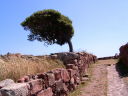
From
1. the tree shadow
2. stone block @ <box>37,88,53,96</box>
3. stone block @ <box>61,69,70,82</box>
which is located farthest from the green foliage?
stone block @ <box>37,88,53,96</box>

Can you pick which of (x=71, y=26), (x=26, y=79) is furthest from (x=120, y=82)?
(x=71, y=26)

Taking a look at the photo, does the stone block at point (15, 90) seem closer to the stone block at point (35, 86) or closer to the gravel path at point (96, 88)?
the stone block at point (35, 86)

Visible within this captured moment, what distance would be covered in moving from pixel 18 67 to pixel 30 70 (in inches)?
27.3

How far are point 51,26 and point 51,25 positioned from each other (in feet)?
0.35

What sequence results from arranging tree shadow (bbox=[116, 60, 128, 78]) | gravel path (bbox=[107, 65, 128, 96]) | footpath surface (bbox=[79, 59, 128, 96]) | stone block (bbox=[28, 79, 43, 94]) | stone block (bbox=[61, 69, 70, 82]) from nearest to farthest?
stone block (bbox=[28, 79, 43, 94]) → stone block (bbox=[61, 69, 70, 82]) → gravel path (bbox=[107, 65, 128, 96]) → footpath surface (bbox=[79, 59, 128, 96]) → tree shadow (bbox=[116, 60, 128, 78])

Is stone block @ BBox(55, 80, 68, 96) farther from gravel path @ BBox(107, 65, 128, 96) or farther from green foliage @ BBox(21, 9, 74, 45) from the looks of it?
green foliage @ BBox(21, 9, 74, 45)

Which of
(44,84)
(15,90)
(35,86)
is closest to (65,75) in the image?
(44,84)

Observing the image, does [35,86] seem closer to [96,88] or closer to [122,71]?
[96,88]

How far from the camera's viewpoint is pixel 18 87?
18.4 ft

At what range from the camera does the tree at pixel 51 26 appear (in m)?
31.0

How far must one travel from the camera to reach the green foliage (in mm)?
30969

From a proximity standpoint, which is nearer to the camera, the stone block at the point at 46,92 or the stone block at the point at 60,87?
the stone block at the point at 46,92

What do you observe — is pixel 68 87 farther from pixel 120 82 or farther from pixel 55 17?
pixel 55 17

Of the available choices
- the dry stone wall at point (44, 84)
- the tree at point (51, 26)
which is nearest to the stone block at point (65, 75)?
the dry stone wall at point (44, 84)
